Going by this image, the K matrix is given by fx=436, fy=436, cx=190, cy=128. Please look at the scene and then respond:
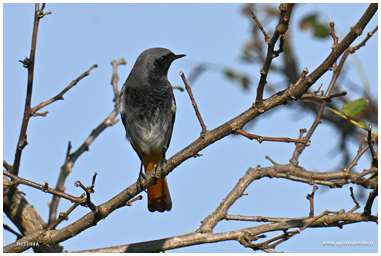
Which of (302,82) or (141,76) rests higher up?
(141,76)

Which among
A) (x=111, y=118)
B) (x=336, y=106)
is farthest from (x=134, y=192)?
(x=336, y=106)

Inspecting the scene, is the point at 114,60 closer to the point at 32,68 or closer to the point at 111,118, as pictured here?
the point at 111,118

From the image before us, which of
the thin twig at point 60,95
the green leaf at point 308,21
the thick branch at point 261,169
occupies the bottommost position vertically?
the thick branch at point 261,169

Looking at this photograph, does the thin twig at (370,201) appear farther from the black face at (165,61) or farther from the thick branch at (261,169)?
the black face at (165,61)

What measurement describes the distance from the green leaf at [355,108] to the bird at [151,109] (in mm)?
2040

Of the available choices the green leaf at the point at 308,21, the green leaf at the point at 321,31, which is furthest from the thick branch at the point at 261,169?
the green leaf at the point at 308,21

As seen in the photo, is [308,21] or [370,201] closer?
[370,201]

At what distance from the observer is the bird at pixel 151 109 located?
479 centimetres

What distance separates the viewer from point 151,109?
15.6 feet

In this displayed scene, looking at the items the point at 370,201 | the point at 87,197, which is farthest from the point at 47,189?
the point at 370,201

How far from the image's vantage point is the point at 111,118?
5.37 metres

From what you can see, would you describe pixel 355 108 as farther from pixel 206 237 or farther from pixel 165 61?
pixel 165 61

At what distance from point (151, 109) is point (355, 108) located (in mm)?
2162

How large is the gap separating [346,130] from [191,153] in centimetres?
549
